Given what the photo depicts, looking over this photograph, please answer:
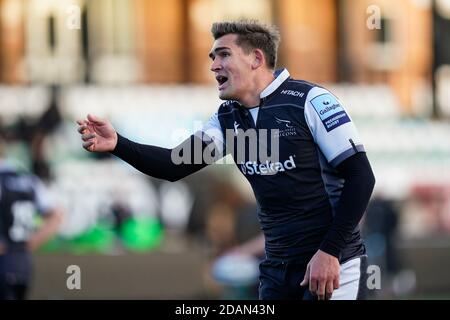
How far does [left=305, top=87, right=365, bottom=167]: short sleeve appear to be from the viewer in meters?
6.25

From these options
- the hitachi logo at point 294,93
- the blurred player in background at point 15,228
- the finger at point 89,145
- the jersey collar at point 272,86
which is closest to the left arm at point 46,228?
the blurred player in background at point 15,228

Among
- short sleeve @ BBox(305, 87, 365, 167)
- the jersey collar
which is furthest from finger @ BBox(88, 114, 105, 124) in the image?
short sleeve @ BBox(305, 87, 365, 167)

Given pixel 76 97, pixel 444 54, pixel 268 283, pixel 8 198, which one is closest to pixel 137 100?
pixel 76 97

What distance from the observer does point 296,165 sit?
6461mm

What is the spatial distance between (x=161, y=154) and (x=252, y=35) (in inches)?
35.0

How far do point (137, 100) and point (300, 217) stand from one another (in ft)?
74.6

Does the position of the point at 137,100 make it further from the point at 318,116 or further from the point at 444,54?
the point at 318,116

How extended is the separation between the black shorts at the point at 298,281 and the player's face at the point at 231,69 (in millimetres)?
1020

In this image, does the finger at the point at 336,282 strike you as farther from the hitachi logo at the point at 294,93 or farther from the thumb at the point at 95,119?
the thumb at the point at 95,119

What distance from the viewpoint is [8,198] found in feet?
33.9

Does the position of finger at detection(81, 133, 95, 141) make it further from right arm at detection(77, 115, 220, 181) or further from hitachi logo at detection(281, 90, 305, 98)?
hitachi logo at detection(281, 90, 305, 98)

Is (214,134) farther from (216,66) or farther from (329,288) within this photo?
(329,288)

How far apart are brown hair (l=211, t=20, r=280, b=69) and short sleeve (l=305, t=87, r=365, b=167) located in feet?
1.63

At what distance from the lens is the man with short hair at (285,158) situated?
6.21 metres
